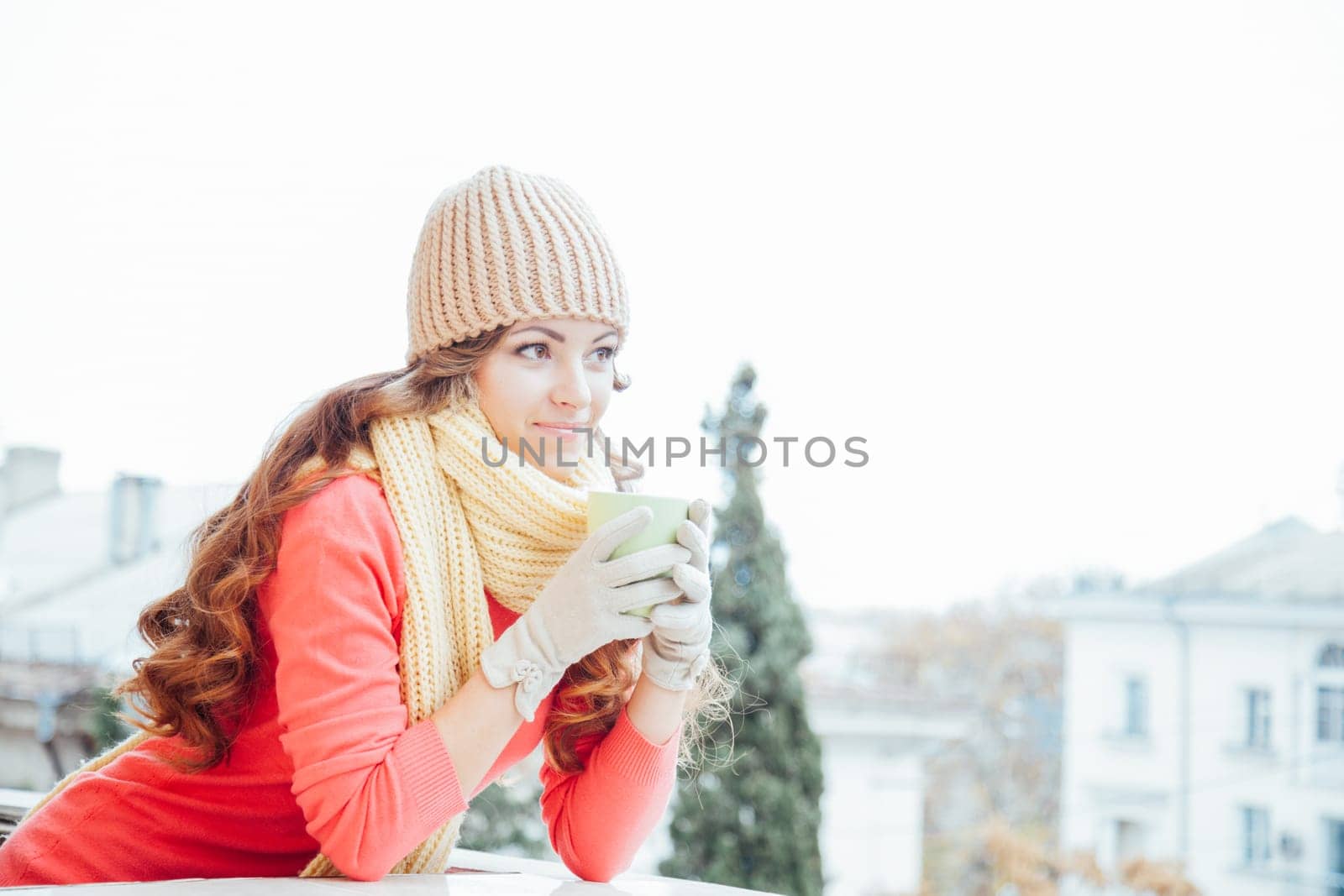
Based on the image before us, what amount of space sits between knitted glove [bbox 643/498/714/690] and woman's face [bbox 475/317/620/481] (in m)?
0.19

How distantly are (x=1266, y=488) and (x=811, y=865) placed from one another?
170 cm

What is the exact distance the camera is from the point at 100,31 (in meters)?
3.20

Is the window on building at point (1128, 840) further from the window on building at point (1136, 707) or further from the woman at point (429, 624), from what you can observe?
the woman at point (429, 624)

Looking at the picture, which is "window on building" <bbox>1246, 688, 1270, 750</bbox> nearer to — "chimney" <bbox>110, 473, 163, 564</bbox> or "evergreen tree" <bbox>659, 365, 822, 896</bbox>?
"evergreen tree" <bbox>659, 365, 822, 896</bbox>

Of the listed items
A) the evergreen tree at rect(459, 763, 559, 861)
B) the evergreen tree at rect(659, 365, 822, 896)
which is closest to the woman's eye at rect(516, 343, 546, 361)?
the evergreen tree at rect(659, 365, 822, 896)

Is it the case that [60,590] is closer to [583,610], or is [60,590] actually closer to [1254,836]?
[583,610]

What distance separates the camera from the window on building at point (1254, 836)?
10.5 feet

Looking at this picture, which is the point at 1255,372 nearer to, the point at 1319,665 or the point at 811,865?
Answer: the point at 1319,665


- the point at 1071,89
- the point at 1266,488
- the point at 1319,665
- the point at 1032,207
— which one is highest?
the point at 1071,89

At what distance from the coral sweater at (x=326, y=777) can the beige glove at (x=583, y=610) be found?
84 millimetres

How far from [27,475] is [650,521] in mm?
3351

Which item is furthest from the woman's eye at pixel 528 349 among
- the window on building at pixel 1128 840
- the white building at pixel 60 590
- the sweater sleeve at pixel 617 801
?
the window on building at pixel 1128 840

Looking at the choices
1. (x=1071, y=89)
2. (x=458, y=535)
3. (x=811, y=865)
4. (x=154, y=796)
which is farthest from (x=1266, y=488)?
(x=154, y=796)

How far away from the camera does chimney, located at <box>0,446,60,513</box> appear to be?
11.6 ft
